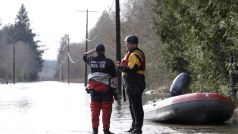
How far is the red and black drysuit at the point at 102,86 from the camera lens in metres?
11.5

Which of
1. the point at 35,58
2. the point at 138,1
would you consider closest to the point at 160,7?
the point at 138,1

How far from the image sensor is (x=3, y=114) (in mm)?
18188

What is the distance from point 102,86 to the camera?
11531mm

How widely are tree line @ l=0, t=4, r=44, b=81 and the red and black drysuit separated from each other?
131 m

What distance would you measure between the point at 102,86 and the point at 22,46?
138006 millimetres

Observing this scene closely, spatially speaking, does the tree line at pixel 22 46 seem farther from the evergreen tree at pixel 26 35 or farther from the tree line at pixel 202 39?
the tree line at pixel 202 39

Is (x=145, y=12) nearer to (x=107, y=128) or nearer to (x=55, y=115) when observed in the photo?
(x=55, y=115)

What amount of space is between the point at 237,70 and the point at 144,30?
101ft

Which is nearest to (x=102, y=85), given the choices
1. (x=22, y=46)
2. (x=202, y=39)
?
(x=202, y=39)

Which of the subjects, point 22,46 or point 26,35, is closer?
point 22,46

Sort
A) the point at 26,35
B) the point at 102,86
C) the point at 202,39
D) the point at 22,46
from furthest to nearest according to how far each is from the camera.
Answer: the point at 26,35
the point at 22,46
the point at 202,39
the point at 102,86

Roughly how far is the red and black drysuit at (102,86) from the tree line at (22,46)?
131 m

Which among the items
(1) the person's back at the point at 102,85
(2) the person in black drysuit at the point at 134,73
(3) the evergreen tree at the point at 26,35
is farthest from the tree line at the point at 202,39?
(3) the evergreen tree at the point at 26,35

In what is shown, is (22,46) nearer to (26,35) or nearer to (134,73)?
(26,35)
